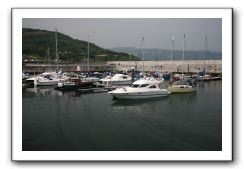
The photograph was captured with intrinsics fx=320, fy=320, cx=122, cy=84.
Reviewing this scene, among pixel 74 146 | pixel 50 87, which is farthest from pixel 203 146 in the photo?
pixel 50 87

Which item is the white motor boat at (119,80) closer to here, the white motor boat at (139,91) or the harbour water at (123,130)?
the white motor boat at (139,91)

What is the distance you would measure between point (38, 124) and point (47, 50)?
2195mm

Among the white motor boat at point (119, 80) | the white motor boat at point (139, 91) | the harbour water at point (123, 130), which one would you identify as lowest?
the harbour water at point (123, 130)

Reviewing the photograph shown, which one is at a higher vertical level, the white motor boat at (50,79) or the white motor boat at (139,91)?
the white motor boat at (50,79)

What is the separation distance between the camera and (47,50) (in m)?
6.70

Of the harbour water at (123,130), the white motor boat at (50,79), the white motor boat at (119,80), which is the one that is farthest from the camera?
the white motor boat at (119,80)

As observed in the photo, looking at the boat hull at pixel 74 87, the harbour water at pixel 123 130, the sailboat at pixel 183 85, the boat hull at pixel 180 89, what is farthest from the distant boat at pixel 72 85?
the harbour water at pixel 123 130

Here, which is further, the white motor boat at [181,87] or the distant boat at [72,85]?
the distant boat at [72,85]

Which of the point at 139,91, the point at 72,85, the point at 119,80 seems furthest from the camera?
the point at 119,80

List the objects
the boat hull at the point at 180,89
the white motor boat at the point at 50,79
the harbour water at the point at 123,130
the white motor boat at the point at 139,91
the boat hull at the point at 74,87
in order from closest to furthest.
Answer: the harbour water at the point at 123,130
the white motor boat at the point at 139,91
the boat hull at the point at 180,89
the boat hull at the point at 74,87
the white motor boat at the point at 50,79

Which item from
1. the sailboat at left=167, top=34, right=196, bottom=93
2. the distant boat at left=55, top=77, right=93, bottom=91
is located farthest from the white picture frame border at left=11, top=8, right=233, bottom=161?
the distant boat at left=55, top=77, right=93, bottom=91

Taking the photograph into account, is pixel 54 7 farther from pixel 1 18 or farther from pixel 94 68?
pixel 94 68

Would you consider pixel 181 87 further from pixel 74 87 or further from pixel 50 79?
pixel 50 79

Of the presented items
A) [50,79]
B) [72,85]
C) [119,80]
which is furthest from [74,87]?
[119,80]
